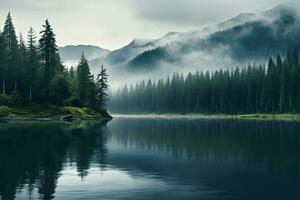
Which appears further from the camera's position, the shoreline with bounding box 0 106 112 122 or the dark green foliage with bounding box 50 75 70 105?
the dark green foliage with bounding box 50 75 70 105

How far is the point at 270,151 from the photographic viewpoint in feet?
143

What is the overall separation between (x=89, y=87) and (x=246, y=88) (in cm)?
8039

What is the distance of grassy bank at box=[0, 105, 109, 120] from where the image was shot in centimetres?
9941

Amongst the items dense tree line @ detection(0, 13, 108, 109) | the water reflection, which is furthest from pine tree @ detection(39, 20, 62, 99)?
the water reflection

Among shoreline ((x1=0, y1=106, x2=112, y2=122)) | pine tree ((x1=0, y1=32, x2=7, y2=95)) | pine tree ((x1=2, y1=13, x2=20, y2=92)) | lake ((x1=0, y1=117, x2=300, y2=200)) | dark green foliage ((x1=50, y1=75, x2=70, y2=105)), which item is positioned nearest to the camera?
lake ((x1=0, y1=117, x2=300, y2=200))

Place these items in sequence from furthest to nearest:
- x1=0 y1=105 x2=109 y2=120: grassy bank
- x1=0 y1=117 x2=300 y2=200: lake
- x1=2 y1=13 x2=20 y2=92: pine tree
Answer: x1=2 y1=13 x2=20 y2=92: pine tree < x1=0 y1=105 x2=109 y2=120: grassy bank < x1=0 y1=117 x2=300 y2=200: lake

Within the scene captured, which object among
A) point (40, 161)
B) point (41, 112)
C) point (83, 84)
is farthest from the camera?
point (83, 84)

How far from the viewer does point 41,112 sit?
348 ft

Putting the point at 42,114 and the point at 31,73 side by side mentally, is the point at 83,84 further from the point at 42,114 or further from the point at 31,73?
the point at 42,114

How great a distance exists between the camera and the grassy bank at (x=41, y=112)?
99412 mm

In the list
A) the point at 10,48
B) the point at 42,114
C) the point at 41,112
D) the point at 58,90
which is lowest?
the point at 42,114

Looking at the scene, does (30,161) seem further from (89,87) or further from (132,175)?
(89,87)

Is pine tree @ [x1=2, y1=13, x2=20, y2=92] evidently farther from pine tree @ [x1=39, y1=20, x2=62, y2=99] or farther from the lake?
the lake

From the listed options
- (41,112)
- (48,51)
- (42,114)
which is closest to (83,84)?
(48,51)
